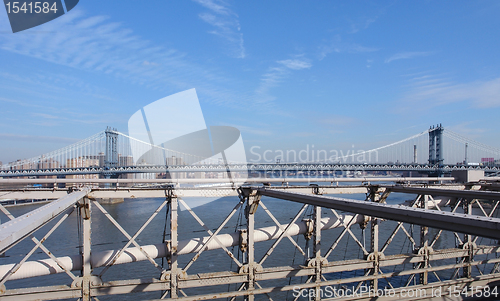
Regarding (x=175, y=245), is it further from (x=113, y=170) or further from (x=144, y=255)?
(x=113, y=170)

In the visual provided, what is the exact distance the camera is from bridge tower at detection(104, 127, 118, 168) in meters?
43.1

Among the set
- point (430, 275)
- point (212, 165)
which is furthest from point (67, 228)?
point (212, 165)

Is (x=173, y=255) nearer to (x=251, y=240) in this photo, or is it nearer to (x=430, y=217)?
(x=251, y=240)

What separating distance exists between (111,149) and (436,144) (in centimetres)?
5282

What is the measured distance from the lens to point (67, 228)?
61.5 ft

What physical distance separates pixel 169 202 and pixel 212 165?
117 ft

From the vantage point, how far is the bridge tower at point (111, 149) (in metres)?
43.1

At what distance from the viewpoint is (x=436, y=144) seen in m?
51.5

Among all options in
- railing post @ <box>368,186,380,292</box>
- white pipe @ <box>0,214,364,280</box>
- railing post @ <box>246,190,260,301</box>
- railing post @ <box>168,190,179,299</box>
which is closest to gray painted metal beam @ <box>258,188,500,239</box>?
railing post @ <box>246,190,260,301</box>

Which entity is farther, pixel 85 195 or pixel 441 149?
pixel 441 149

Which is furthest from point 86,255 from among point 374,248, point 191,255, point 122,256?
point 191,255

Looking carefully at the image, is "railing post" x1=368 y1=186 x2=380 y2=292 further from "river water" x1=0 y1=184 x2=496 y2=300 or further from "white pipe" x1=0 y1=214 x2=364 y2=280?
"white pipe" x1=0 y1=214 x2=364 y2=280

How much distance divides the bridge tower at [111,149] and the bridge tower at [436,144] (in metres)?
48.8

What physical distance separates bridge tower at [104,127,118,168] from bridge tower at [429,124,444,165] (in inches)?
1921
